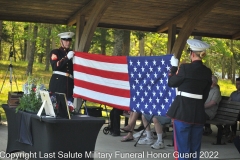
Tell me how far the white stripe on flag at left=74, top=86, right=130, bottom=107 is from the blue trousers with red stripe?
2.43m

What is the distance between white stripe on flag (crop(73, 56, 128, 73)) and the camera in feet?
27.6

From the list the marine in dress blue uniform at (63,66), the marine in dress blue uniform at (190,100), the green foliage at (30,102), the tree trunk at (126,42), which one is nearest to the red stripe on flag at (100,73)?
the marine in dress blue uniform at (63,66)

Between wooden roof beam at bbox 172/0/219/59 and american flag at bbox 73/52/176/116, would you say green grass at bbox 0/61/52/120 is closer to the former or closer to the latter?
wooden roof beam at bbox 172/0/219/59

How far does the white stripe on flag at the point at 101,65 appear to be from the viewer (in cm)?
841

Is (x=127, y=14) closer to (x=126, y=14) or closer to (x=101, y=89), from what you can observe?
(x=126, y=14)

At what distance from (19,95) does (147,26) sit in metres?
5.90

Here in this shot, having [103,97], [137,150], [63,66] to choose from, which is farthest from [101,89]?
[137,150]

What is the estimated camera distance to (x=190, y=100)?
228 inches

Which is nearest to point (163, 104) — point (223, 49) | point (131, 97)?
point (131, 97)

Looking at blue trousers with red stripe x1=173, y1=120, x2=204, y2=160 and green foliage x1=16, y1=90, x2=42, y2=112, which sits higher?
green foliage x1=16, y1=90, x2=42, y2=112

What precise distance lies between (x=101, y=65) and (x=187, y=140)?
322 cm

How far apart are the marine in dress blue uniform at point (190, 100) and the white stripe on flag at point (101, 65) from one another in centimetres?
257

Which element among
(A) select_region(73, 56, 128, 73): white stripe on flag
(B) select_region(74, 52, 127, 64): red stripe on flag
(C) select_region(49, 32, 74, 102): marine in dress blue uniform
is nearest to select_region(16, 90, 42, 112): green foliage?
(C) select_region(49, 32, 74, 102): marine in dress blue uniform

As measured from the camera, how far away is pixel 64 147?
221 inches
